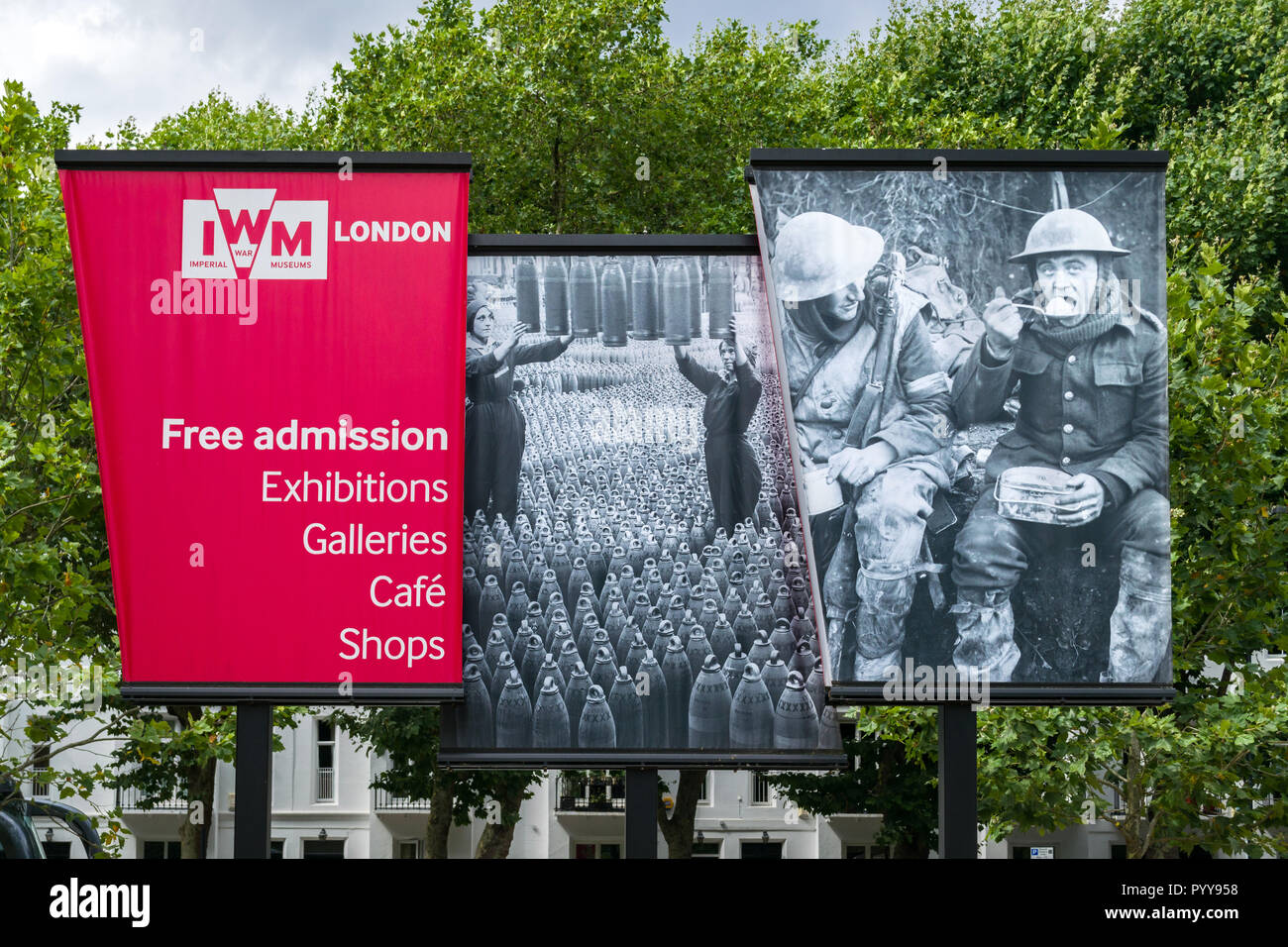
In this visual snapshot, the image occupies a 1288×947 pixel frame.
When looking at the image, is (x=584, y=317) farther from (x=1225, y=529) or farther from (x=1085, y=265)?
(x=1225, y=529)

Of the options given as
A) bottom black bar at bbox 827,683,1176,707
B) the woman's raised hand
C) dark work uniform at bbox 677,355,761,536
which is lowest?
bottom black bar at bbox 827,683,1176,707

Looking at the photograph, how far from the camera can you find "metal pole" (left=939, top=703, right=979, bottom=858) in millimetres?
9172

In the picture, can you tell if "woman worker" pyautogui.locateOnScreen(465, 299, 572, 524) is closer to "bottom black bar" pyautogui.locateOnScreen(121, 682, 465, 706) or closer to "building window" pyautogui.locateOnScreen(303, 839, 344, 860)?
"bottom black bar" pyautogui.locateOnScreen(121, 682, 465, 706)

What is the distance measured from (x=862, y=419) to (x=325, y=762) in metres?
28.5

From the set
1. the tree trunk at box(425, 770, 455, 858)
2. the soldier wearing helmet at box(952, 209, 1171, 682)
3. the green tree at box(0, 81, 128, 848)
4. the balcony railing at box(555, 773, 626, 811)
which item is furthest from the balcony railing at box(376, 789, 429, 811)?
the soldier wearing helmet at box(952, 209, 1171, 682)

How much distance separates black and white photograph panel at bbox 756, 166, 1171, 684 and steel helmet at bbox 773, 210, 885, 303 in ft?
0.05

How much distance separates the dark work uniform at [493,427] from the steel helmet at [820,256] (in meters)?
1.86

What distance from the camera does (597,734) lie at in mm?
9328

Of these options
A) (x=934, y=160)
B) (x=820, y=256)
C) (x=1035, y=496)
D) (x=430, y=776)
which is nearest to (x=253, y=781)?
(x=820, y=256)

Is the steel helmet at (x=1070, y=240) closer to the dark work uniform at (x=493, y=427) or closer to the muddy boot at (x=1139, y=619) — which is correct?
the muddy boot at (x=1139, y=619)

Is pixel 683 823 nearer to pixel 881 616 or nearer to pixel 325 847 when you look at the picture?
pixel 325 847

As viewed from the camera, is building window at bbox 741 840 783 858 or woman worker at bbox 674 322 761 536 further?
building window at bbox 741 840 783 858

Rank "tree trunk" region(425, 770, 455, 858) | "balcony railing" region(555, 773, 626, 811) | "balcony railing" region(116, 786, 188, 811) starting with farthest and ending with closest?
"balcony railing" region(555, 773, 626, 811) < "balcony railing" region(116, 786, 188, 811) < "tree trunk" region(425, 770, 455, 858)
